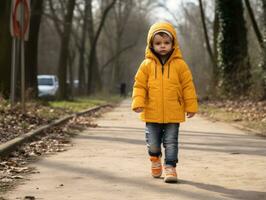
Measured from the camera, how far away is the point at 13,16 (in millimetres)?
13836

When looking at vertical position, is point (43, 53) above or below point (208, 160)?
above

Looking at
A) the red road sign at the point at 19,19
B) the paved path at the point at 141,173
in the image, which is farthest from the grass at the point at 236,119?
the red road sign at the point at 19,19

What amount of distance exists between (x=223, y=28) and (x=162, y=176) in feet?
65.5

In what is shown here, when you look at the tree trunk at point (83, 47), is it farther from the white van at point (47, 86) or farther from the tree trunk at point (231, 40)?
the tree trunk at point (231, 40)

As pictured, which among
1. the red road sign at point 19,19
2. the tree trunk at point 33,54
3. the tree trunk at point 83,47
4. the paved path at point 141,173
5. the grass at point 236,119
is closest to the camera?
the paved path at point 141,173

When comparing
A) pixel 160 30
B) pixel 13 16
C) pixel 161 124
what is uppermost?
pixel 13 16

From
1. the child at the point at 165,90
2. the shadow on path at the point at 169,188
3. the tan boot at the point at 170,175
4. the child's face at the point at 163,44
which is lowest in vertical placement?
the shadow on path at the point at 169,188

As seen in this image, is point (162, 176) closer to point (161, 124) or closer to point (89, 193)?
point (161, 124)

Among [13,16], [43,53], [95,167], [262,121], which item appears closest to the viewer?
[95,167]

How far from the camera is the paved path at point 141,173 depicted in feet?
18.9

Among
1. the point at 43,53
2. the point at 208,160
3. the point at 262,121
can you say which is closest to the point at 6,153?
the point at 208,160

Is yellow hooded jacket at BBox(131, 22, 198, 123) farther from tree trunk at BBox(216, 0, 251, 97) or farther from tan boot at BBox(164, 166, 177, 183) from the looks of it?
tree trunk at BBox(216, 0, 251, 97)

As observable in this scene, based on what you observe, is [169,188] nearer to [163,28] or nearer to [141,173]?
[141,173]

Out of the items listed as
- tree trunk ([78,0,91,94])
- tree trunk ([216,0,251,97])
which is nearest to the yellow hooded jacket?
tree trunk ([216,0,251,97])
